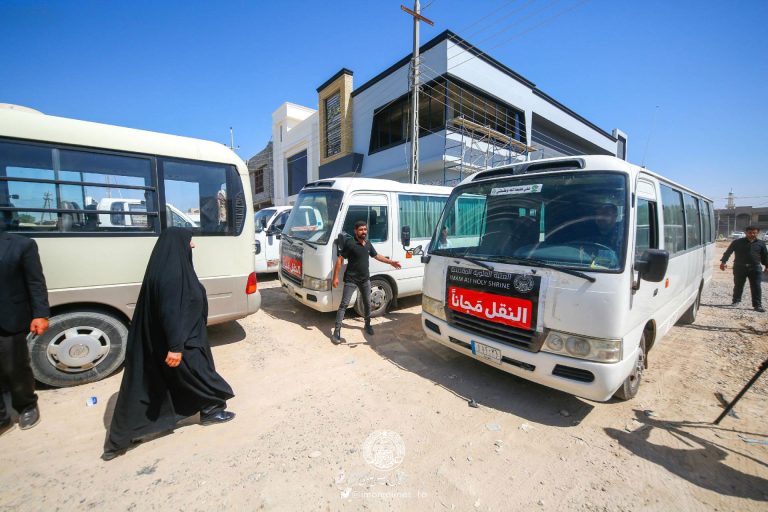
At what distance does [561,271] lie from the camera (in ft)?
9.23

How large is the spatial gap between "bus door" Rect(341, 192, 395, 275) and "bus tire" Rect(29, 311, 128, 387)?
333cm

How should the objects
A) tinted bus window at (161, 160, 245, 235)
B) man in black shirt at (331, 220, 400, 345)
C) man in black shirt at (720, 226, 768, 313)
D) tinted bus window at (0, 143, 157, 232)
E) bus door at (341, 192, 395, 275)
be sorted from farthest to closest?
man in black shirt at (720, 226, 768, 313) < bus door at (341, 192, 395, 275) < man in black shirt at (331, 220, 400, 345) < tinted bus window at (161, 160, 245, 235) < tinted bus window at (0, 143, 157, 232)

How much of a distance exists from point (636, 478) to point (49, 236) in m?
5.81

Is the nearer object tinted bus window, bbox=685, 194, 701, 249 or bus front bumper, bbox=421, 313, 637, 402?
bus front bumper, bbox=421, 313, 637, 402

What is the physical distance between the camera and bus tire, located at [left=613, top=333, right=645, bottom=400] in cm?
322

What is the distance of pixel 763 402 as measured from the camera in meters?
3.36

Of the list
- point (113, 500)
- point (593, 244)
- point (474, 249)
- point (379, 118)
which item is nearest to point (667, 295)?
point (593, 244)

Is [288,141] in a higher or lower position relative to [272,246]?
higher

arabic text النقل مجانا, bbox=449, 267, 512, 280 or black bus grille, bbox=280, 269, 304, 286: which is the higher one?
arabic text النقل مجانا, bbox=449, 267, 512, 280

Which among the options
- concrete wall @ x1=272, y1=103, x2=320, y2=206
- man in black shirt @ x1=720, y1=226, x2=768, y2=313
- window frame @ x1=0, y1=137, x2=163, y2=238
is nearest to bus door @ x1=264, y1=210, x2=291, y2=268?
window frame @ x1=0, y1=137, x2=163, y2=238

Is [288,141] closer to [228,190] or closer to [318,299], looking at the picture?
[228,190]

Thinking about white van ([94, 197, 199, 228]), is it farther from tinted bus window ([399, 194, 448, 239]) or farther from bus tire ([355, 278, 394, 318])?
tinted bus window ([399, 194, 448, 239])

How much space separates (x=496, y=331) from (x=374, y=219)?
127 inches

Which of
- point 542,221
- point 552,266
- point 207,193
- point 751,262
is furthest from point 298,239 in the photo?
point 751,262
